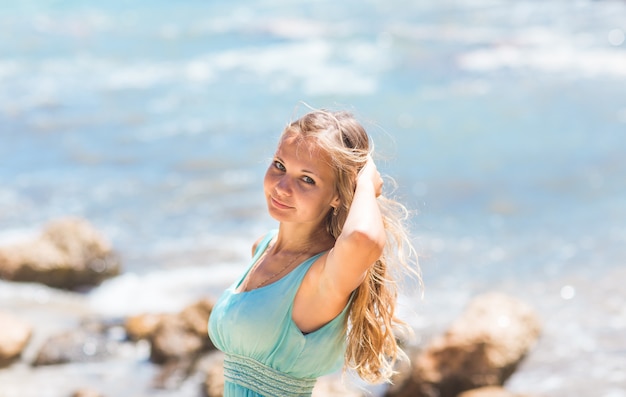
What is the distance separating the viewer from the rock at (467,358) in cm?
669

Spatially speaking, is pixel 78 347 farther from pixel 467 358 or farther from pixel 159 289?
pixel 467 358

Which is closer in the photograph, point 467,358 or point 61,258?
point 467,358

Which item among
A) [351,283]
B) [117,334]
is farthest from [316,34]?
[351,283]

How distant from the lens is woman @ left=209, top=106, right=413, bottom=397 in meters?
2.97

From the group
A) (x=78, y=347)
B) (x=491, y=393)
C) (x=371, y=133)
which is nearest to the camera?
(x=491, y=393)

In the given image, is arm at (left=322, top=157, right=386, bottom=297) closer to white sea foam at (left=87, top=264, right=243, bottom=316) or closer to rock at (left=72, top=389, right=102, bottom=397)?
rock at (left=72, top=389, right=102, bottom=397)

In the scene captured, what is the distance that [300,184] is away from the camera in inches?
117

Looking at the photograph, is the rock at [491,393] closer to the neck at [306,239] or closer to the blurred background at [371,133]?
the blurred background at [371,133]

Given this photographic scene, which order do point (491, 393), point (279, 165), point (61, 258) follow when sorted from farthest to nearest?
point (61, 258), point (491, 393), point (279, 165)

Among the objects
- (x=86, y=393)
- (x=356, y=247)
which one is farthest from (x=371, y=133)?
(x=356, y=247)

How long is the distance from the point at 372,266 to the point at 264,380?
532mm

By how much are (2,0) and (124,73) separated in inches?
399

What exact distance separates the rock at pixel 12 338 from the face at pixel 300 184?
15.5ft

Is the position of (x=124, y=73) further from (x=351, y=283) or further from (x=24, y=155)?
(x=351, y=283)
